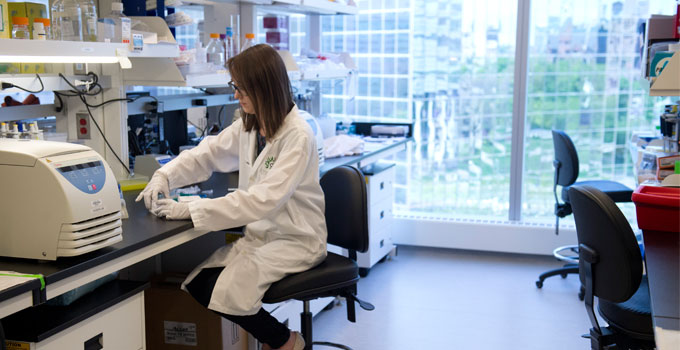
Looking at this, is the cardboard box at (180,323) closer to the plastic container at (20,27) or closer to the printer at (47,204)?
the printer at (47,204)

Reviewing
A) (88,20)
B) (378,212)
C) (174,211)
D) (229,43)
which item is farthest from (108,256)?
(378,212)

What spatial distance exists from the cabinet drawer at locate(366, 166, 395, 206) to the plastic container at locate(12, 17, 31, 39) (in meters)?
2.26

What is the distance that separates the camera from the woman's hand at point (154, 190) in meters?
2.29

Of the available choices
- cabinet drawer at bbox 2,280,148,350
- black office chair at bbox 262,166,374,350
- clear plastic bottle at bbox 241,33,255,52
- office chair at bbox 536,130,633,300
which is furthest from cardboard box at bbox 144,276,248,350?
Answer: office chair at bbox 536,130,633,300

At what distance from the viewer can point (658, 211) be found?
2324 millimetres

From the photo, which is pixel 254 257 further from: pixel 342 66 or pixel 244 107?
pixel 342 66

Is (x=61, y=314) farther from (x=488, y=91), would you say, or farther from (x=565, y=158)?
(x=488, y=91)

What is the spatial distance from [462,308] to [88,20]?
7.70 feet

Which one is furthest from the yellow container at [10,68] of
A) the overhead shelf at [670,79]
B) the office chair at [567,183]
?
the office chair at [567,183]

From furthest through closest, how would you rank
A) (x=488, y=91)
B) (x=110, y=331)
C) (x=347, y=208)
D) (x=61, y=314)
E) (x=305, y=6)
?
(x=488, y=91) < (x=305, y=6) < (x=347, y=208) < (x=110, y=331) < (x=61, y=314)

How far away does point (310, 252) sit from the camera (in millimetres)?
2398

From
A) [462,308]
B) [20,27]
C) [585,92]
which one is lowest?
[462,308]

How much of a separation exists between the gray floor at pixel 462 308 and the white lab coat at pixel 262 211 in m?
0.97

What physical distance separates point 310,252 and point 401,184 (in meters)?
2.62
